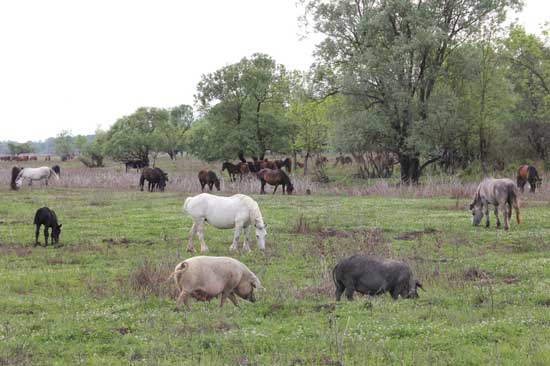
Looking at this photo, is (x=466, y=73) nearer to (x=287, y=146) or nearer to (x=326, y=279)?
(x=287, y=146)

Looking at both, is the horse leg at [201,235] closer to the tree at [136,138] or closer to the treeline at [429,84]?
the treeline at [429,84]

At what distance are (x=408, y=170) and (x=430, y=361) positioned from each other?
3758cm

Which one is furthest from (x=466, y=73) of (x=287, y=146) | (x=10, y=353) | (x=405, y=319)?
(x=10, y=353)

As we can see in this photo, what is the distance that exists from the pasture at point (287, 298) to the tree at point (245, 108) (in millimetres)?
35130

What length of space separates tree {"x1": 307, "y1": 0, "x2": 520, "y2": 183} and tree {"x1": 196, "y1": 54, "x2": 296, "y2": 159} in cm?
1712

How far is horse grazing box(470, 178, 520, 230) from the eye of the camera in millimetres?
20531

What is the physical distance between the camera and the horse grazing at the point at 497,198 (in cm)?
2053

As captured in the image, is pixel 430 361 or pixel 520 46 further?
pixel 520 46

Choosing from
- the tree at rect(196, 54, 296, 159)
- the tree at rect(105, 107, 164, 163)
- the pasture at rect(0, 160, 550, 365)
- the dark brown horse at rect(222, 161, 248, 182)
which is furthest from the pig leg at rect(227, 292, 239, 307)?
the tree at rect(105, 107, 164, 163)

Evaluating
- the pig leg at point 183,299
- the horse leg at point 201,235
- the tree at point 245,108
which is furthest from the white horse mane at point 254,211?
the tree at point 245,108

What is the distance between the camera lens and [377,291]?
11195 mm

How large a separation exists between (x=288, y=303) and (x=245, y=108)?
52.0 m

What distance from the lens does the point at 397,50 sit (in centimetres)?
3916

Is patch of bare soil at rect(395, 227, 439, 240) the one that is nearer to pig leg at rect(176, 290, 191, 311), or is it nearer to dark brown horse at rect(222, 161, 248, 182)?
pig leg at rect(176, 290, 191, 311)
